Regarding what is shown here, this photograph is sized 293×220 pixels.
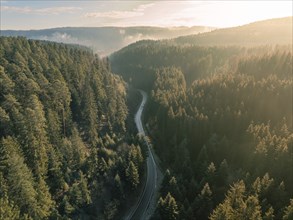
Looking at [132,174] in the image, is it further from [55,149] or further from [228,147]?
[228,147]

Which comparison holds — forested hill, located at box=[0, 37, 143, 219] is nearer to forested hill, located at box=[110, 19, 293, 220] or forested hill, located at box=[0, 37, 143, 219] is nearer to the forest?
the forest

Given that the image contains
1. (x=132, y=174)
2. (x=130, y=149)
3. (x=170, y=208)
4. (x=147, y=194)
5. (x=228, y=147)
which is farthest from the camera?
(x=130, y=149)

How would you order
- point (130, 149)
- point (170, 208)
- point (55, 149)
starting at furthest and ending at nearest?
point (130, 149)
point (55, 149)
point (170, 208)

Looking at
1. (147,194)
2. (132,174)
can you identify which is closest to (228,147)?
(147,194)

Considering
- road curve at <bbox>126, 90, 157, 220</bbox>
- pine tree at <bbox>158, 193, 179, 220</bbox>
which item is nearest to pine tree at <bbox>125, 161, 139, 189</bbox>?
road curve at <bbox>126, 90, 157, 220</bbox>

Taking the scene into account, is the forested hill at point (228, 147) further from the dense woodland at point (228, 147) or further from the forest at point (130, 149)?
the forest at point (130, 149)

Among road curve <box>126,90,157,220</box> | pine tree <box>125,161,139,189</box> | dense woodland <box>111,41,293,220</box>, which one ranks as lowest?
road curve <box>126,90,157,220</box>

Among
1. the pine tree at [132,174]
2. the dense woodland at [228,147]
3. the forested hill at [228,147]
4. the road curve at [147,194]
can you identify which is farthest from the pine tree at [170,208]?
the pine tree at [132,174]
